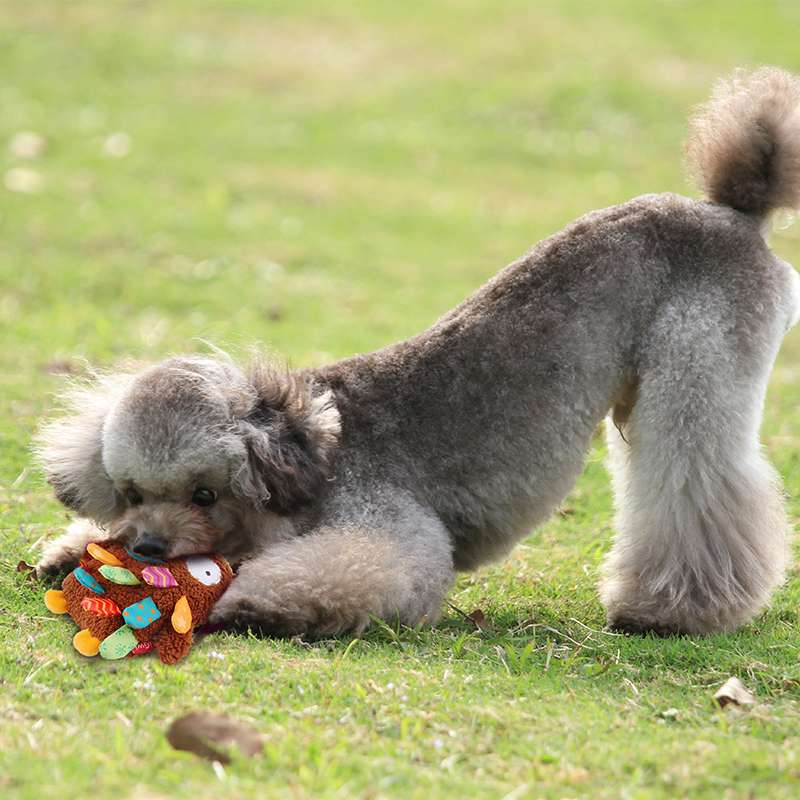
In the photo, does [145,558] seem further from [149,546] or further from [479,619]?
[479,619]

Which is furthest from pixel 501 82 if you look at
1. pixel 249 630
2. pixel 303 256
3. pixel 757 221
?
pixel 249 630

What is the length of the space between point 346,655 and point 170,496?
994mm

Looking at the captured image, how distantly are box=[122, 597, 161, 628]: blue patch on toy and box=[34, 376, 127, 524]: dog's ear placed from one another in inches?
28.0

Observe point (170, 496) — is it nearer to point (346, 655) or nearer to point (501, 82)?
point (346, 655)

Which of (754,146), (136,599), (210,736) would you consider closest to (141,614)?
(136,599)

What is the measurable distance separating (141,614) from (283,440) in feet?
3.10

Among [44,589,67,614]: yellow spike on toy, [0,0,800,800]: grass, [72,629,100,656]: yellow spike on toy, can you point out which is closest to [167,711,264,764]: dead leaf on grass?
[0,0,800,800]: grass

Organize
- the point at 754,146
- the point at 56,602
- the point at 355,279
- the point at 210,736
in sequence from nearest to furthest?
1. the point at 210,736
2. the point at 56,602
3. the point at 754,146
4. the point at 355,279

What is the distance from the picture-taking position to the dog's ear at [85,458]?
219 inches

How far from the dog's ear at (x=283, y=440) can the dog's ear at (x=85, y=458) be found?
2.04ft

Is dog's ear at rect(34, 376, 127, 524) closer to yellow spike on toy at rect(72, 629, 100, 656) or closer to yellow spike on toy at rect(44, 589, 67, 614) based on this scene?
yellow spike on toy at rect(44, 589, 67, 614)

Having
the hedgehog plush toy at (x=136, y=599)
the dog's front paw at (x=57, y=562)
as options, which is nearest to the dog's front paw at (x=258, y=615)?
the hedgehog plush toy at (x=136, y=599)

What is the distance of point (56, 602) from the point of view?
5285 mm

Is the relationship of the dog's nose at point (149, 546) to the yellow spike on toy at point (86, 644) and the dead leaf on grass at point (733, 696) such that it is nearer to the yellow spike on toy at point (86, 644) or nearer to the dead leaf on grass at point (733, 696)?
the yellow spike on toy at point (86, 644)
